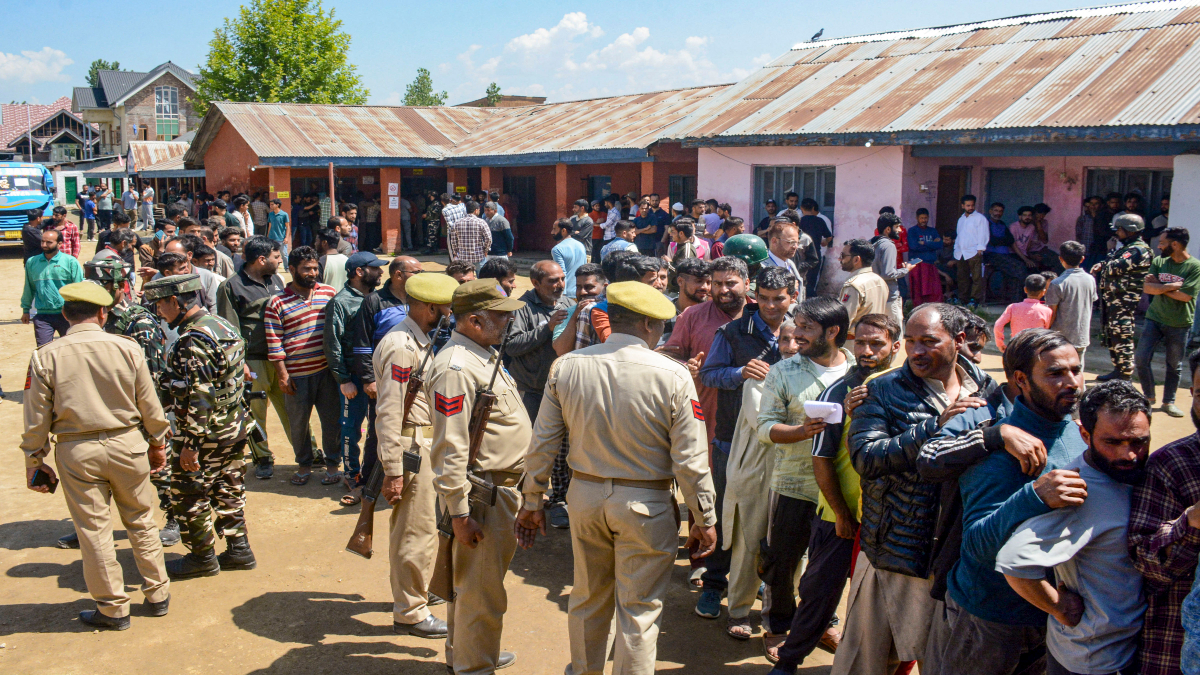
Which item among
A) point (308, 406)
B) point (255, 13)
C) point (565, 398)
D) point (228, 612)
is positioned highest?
point (255, 13)

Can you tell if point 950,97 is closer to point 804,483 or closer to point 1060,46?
point 1060,46

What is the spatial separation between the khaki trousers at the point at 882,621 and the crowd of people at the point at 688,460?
0.03 feet

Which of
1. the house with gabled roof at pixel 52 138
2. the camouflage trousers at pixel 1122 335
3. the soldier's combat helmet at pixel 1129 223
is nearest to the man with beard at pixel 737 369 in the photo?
the camouflage trousers at pixel 1122 335

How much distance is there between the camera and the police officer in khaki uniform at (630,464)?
3.38 meters

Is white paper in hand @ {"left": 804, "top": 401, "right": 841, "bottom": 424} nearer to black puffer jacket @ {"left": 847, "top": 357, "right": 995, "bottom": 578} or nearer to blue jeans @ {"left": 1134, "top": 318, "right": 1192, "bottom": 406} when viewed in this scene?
black puffer jacket @ {"left": 847, "top": 357, "right": 995, "bottom": 578}

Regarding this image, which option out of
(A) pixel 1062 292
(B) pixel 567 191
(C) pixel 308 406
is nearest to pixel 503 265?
(C) pixel 308 406

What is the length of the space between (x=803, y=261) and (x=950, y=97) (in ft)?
14.6

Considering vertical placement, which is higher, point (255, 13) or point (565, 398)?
point (255, 13)

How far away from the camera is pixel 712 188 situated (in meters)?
15.7

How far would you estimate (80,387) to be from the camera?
4.43 metres

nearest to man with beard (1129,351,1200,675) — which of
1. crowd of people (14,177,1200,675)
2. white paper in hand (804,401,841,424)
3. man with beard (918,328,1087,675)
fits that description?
crowd of people (14,177,1200,675)

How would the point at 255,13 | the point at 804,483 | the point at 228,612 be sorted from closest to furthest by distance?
the point at 804,483 < the point at 228,612 < the point at 255,13

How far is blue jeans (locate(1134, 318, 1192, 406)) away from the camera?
8.09m

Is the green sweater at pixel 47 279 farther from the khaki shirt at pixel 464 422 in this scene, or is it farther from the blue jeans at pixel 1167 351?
the blue jeans at pixel 1167 351
